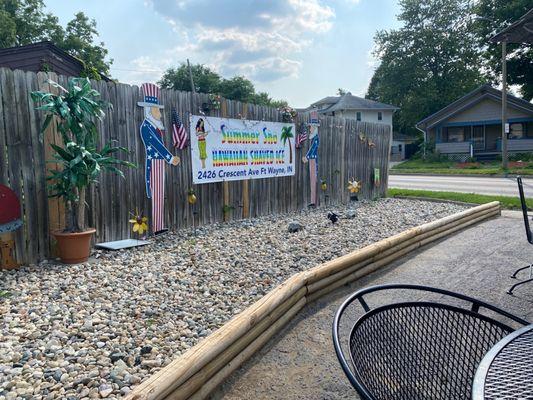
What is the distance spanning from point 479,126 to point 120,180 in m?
34.9

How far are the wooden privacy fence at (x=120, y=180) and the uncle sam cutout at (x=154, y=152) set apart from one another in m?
0.09

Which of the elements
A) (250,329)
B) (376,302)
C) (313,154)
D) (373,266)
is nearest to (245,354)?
(250,329)

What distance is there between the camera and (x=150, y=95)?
19.2 ft

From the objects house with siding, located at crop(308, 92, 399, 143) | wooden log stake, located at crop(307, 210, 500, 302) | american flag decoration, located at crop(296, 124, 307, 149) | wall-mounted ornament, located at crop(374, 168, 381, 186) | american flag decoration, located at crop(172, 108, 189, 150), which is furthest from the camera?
house with siding, located at crop(308, 92, 399, 143)

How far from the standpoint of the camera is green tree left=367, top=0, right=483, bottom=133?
149 ft

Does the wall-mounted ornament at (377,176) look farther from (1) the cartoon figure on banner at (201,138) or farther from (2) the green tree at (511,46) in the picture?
(2) the green tree at (511,46)

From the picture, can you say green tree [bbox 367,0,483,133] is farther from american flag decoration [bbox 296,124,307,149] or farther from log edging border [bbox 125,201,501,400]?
log edging border [bbox 125,201,501,400]

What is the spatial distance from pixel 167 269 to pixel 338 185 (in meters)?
6.27

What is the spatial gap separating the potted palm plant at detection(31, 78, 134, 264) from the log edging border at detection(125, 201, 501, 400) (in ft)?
7.71

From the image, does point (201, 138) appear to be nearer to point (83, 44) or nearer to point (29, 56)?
point (29, 56)

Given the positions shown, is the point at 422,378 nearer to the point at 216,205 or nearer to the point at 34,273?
the point at 34,273

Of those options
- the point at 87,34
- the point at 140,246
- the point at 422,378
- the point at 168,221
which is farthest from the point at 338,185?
the point at 87,34

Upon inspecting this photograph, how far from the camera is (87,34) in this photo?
109ft

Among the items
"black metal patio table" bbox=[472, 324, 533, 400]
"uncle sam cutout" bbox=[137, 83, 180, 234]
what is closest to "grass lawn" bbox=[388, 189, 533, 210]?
"uncle sam cutout" bbox=[137, 83, 180, 234]
